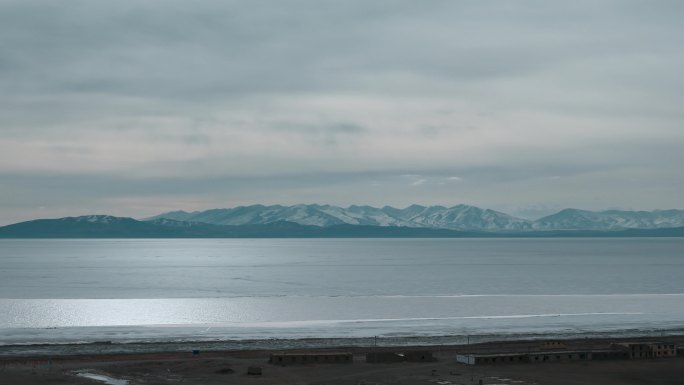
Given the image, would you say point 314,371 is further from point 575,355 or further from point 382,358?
point 575,355

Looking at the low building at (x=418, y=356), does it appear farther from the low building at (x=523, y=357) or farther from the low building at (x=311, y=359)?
the low building at (x=311, y=359)

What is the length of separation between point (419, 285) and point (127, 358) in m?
79.2

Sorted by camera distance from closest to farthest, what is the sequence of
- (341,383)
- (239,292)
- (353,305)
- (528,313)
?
1. (341,383)
2. (528,313)
3. (353,305)
4. (239,292)

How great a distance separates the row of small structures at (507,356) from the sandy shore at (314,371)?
2.42 feet

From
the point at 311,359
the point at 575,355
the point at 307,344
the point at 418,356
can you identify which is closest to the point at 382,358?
the point at 418,356

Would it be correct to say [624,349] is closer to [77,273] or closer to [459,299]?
[459,299]

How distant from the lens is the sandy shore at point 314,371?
47.6m

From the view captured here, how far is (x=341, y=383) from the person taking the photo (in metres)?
46.7

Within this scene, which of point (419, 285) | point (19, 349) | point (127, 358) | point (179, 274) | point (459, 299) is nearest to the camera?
point (127, 358)

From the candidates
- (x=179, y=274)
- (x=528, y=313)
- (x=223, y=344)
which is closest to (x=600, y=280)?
(x=528, y=313)

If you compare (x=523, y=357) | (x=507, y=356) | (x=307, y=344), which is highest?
(x=507, y=356)

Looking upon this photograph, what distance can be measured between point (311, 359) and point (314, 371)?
2.80 m

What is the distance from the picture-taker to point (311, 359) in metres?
53.1

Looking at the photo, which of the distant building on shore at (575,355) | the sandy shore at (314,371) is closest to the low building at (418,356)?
the sandy shore at (314,371)
